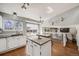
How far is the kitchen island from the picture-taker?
1769 millimetres

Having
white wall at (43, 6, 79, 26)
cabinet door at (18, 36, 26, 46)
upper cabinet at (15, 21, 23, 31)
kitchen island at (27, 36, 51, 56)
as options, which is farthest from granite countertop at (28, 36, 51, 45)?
white wall at (43, 6, 79, 26)

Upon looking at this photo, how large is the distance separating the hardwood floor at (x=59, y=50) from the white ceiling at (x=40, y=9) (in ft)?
1.82

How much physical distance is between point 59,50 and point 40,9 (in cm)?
84

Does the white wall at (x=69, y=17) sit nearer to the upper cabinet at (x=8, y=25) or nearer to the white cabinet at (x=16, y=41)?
the white cabinet at (x=16, y=41)

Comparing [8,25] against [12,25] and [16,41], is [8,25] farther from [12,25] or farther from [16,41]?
[16,41]

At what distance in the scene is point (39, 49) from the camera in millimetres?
1779

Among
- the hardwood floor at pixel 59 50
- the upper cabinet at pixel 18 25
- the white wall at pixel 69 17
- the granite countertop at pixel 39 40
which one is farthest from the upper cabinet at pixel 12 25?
the white wall at pixel 69 17

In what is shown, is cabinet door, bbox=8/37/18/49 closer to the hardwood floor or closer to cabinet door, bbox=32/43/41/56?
the hardwood floor

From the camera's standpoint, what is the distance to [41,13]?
1753 mm

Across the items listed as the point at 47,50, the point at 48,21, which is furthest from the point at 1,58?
the point at 48,21

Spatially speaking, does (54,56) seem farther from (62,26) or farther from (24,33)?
(24,33)

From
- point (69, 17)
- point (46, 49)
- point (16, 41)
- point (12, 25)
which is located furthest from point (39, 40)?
point (69, 17)

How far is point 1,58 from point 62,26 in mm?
1309

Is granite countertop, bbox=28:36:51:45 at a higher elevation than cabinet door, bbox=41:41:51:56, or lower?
higher
